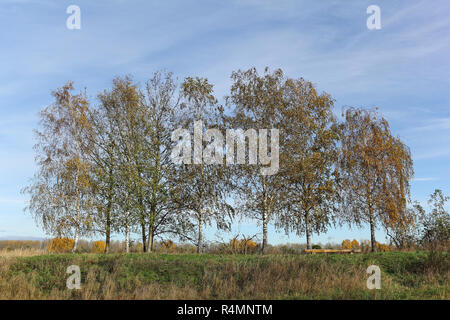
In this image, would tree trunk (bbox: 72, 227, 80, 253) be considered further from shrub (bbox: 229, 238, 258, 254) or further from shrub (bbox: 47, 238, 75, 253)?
shrub (bbox: 229, 238, 258, 254)

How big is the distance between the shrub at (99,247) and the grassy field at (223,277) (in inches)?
403

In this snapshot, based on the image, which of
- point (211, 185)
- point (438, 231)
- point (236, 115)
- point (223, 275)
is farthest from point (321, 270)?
point (438, 231)

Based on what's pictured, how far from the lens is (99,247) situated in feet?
100

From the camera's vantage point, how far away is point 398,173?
100 feet

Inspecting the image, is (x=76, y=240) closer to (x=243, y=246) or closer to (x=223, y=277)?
(x=243, y=246)

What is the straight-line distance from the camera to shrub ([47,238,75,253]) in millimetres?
28073

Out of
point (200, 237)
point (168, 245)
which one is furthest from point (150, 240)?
point (200, 237)

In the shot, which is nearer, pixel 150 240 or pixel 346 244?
pixel 150 240

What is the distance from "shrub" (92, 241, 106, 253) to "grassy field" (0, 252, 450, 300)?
10.2 meters

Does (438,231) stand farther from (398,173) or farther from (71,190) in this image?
(71,190)

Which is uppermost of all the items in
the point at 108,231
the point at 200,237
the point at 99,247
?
the point at 108,231

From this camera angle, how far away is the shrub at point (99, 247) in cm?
3016

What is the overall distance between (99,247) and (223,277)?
16238 mm

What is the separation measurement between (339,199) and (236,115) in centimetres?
975
